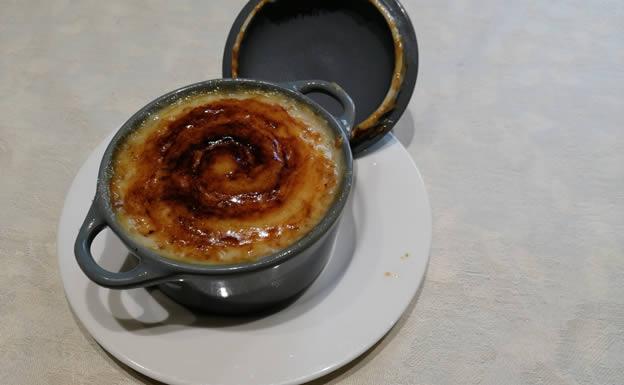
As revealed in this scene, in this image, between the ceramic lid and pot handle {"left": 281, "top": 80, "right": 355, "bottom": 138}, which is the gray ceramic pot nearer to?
pot handle {"left": 281, "top": 80, "right": 355, "bottom": 138}

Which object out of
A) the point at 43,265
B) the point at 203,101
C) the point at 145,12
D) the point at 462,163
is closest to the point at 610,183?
the point at 462,163

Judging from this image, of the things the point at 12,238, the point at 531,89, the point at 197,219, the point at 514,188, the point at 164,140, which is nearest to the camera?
the point at 197,219

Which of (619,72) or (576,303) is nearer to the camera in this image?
(576,303)

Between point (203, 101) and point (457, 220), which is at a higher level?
point (203, 101)

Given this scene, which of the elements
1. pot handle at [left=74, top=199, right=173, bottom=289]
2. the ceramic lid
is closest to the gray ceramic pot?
pot handle at [left=74, top=199, right=173, bottom=289]

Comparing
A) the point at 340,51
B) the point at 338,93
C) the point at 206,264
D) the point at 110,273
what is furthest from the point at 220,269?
the point at 340,51

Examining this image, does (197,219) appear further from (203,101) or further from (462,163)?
(462,163)
